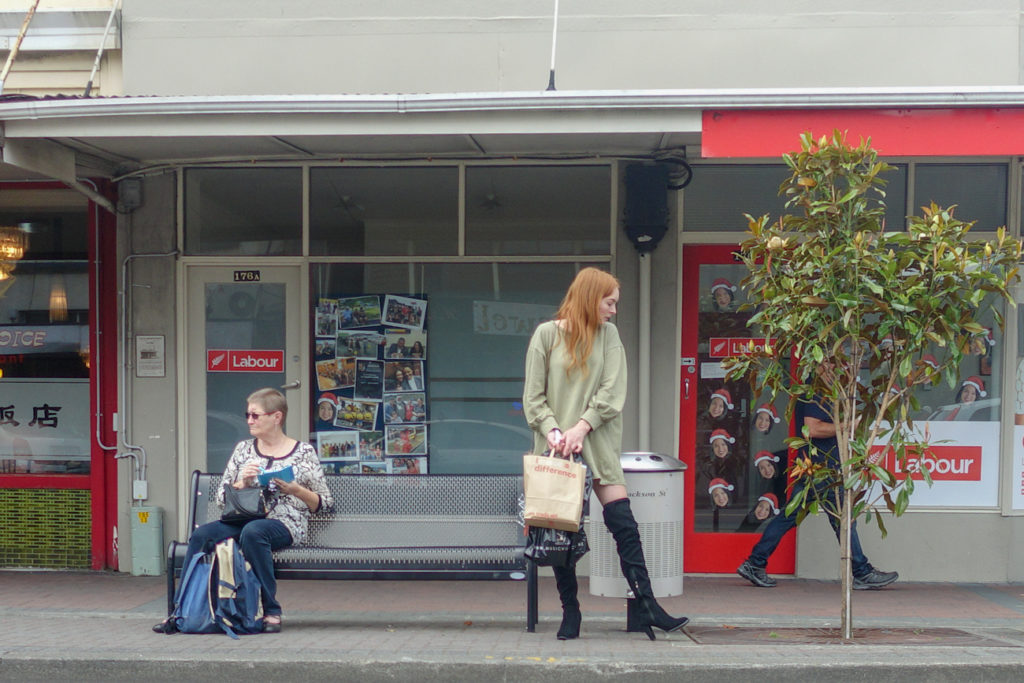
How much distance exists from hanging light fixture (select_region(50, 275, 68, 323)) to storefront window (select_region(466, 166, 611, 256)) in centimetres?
311

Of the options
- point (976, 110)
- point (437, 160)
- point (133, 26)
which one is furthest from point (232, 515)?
point (976, 110)

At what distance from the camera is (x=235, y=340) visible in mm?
7867

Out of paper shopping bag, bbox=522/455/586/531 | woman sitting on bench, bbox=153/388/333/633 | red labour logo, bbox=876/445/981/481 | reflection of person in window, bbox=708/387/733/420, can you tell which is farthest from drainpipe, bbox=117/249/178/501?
red labour logo, bbox=876/445/981/481

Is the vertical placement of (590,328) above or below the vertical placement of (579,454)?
above

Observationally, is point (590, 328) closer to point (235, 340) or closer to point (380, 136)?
point (380, 136)

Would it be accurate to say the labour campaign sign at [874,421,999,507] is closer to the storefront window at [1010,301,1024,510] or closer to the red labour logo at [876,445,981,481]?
the red labour logo at [876,445,981,481]

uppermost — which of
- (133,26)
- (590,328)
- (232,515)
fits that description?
(133,26)

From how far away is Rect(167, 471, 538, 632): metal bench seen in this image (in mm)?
5703

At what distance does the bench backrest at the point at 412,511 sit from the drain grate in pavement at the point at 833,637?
1.19m

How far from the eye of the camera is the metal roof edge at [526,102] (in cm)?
598

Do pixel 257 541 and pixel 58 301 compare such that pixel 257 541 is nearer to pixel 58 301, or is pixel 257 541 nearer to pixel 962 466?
pixel 58 301

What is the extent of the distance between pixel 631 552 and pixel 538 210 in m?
3.12

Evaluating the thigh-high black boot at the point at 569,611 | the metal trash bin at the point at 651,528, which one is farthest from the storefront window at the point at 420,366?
the thigh-high black boot at the point at 569,611

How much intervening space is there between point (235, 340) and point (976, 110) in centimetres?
528
